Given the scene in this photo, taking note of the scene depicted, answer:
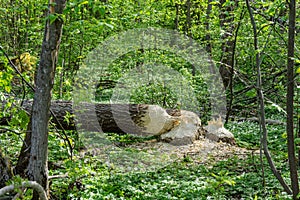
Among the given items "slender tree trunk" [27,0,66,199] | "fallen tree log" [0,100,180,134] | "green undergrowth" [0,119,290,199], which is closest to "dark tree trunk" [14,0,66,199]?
"slender tree trunk" [27,0,66,199]

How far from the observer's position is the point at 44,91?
2756 millimetres

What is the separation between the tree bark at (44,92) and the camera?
2.70 meters

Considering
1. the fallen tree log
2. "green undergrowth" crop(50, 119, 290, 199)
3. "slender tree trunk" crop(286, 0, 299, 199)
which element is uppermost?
"slender tree trunk" crop(286, 0, 299, 199)

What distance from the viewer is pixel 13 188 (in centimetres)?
251

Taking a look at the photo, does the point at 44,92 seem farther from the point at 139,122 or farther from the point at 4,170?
the point at 139,122

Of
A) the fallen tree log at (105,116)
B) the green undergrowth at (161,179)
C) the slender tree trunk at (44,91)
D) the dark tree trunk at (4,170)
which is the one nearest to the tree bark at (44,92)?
the slender tree trunk at (44,91)

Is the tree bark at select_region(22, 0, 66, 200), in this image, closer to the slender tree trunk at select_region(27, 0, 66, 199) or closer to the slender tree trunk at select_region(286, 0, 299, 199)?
the slender tree trunk at select_region(27, 0, 66, 199)

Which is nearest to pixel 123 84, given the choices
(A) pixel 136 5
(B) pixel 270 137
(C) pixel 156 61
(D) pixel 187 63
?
(C) pixel 156 61

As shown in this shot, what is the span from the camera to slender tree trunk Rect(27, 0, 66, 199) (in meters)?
2.70

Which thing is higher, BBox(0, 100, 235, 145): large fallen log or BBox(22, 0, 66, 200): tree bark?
BBox(22, 0, 66, 200): tree bark

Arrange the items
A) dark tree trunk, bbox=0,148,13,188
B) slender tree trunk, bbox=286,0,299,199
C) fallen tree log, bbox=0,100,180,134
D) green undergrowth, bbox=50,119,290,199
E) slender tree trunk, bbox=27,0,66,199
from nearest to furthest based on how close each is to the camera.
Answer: slender tree trunk, bbox=27,0,66,199
slender tree trunk, bbox=286,0,299,199
dark tree trunk, bbox=0,148,13,188
green undergrowth, bbox=50,119,290,199
fallen tree log, bbox=0,100,180,134

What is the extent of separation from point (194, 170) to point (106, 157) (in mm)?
1380

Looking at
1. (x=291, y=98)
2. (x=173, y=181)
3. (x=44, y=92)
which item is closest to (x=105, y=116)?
(x=173, y=181)

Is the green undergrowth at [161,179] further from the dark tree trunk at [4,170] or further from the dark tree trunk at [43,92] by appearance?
the dark tree trunk at [43,92]
